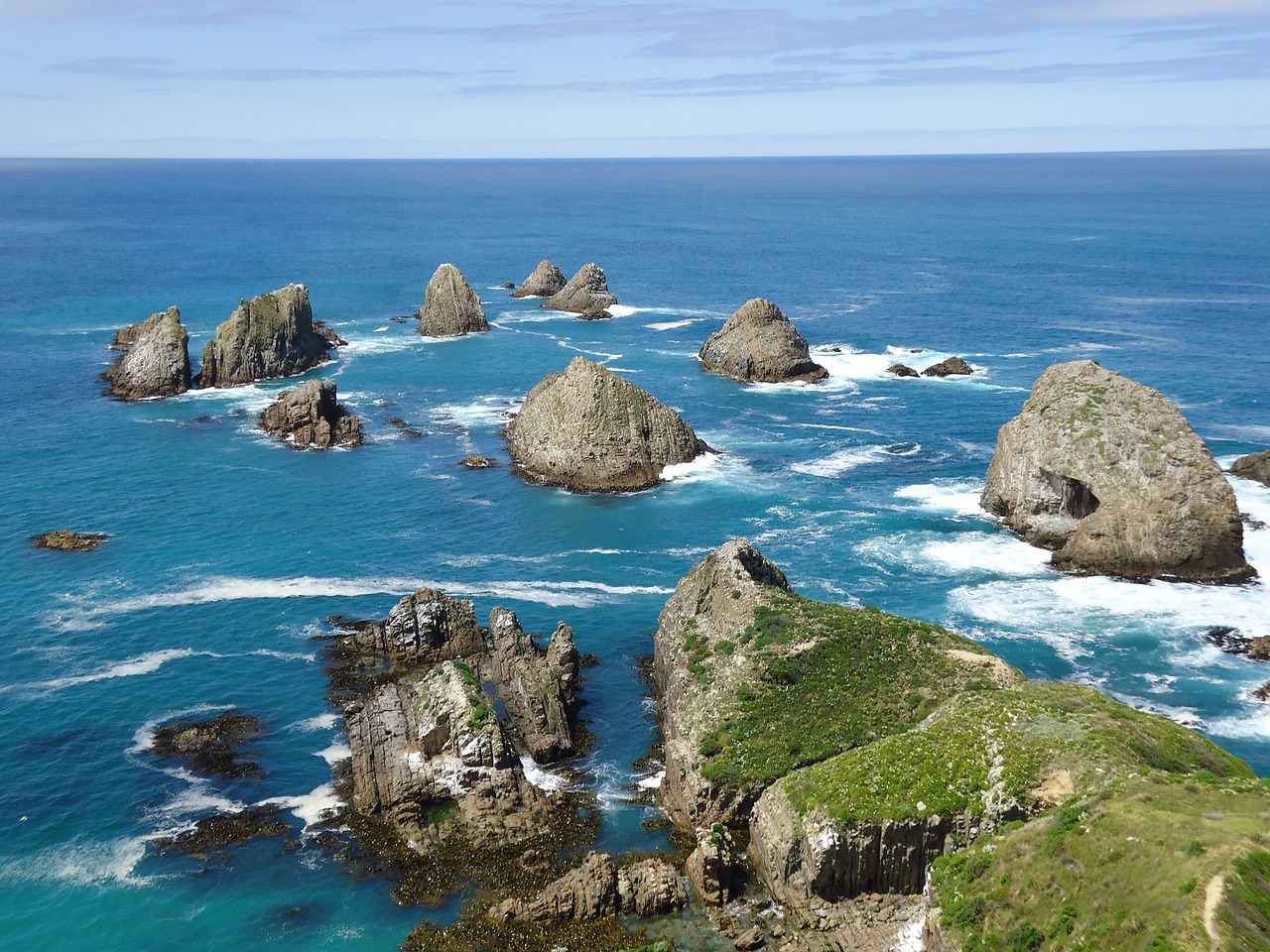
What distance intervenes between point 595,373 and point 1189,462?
173 feet

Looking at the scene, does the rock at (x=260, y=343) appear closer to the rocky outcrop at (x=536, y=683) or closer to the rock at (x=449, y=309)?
the rock at (x=449, y=309)

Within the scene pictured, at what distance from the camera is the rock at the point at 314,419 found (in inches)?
4592

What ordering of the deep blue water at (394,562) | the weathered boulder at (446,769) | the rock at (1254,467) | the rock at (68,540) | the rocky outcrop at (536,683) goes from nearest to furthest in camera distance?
the deep blue water at (394,562)
the weathered boulder at (446,769)
the rocky outcrop at (536,683)
the rock at (68,540)
the rock at (1254,467)

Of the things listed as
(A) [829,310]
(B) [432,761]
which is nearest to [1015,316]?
(A) [829,310]

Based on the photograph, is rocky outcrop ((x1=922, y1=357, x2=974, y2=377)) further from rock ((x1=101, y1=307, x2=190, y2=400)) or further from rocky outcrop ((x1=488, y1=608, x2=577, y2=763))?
rock ((x1=101, y1=307, x2=190, y2=400))

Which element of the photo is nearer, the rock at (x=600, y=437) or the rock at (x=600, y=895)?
the rock at (x=600, y=895)

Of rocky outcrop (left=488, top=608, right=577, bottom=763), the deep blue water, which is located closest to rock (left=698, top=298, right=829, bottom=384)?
the deep blue water

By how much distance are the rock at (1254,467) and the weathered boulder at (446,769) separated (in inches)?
3090

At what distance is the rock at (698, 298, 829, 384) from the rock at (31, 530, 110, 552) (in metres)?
81.5

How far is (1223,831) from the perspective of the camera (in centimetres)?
3997

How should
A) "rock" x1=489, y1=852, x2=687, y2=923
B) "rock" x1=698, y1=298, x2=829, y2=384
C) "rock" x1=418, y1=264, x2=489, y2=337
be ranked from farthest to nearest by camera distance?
"rock" x1=418, y1=264, x2=489, y2=337
"rock" x1=698, y1=298, x2=829, y2=384
"rock" x1=489, y1=852, x2=687, y2=923

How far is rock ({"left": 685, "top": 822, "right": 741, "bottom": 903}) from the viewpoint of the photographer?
4919cm

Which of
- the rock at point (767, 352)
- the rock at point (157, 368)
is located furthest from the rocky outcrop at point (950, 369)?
the rock at point (157, 368)

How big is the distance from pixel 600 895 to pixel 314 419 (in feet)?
265
